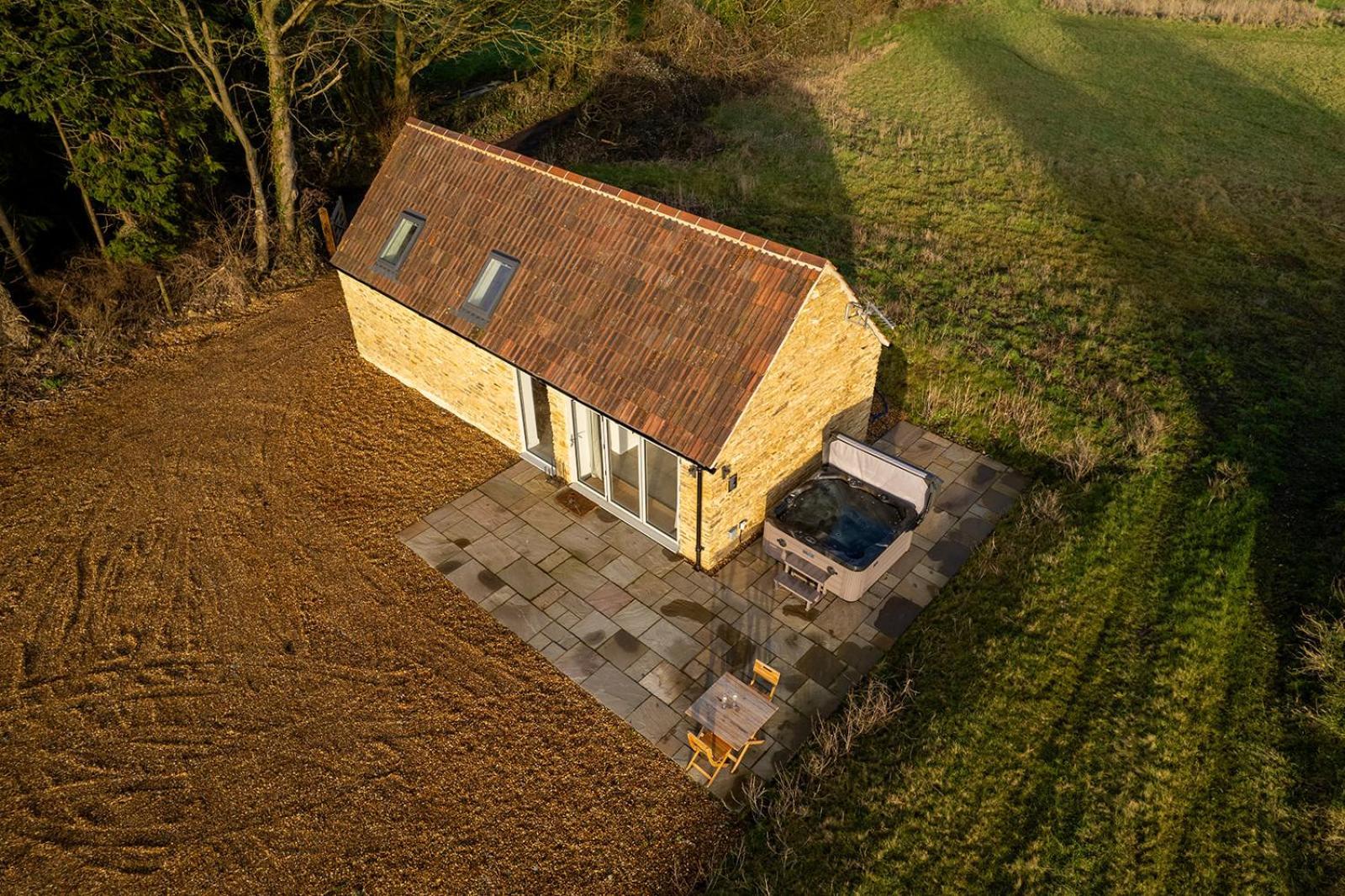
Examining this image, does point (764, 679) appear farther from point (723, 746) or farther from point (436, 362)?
point (436, 362)

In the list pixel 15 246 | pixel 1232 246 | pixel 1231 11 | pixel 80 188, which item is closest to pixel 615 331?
pixel 80 188

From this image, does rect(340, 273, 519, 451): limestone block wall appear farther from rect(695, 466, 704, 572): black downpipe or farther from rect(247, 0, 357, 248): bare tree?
rect(247, 0, 357, 248): bare tree

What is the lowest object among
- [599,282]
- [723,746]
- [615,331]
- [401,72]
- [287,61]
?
[723,746]

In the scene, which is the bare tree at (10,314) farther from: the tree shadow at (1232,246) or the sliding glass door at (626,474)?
the tree shadow at (1232,246)

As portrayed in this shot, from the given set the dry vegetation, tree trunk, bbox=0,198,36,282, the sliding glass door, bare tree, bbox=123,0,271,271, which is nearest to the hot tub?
the sliding glass door

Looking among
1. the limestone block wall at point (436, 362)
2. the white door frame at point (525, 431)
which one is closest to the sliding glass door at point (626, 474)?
the white door frame at point (525, 431)

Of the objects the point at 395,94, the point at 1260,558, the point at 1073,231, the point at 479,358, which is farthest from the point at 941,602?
the point at 395,94
